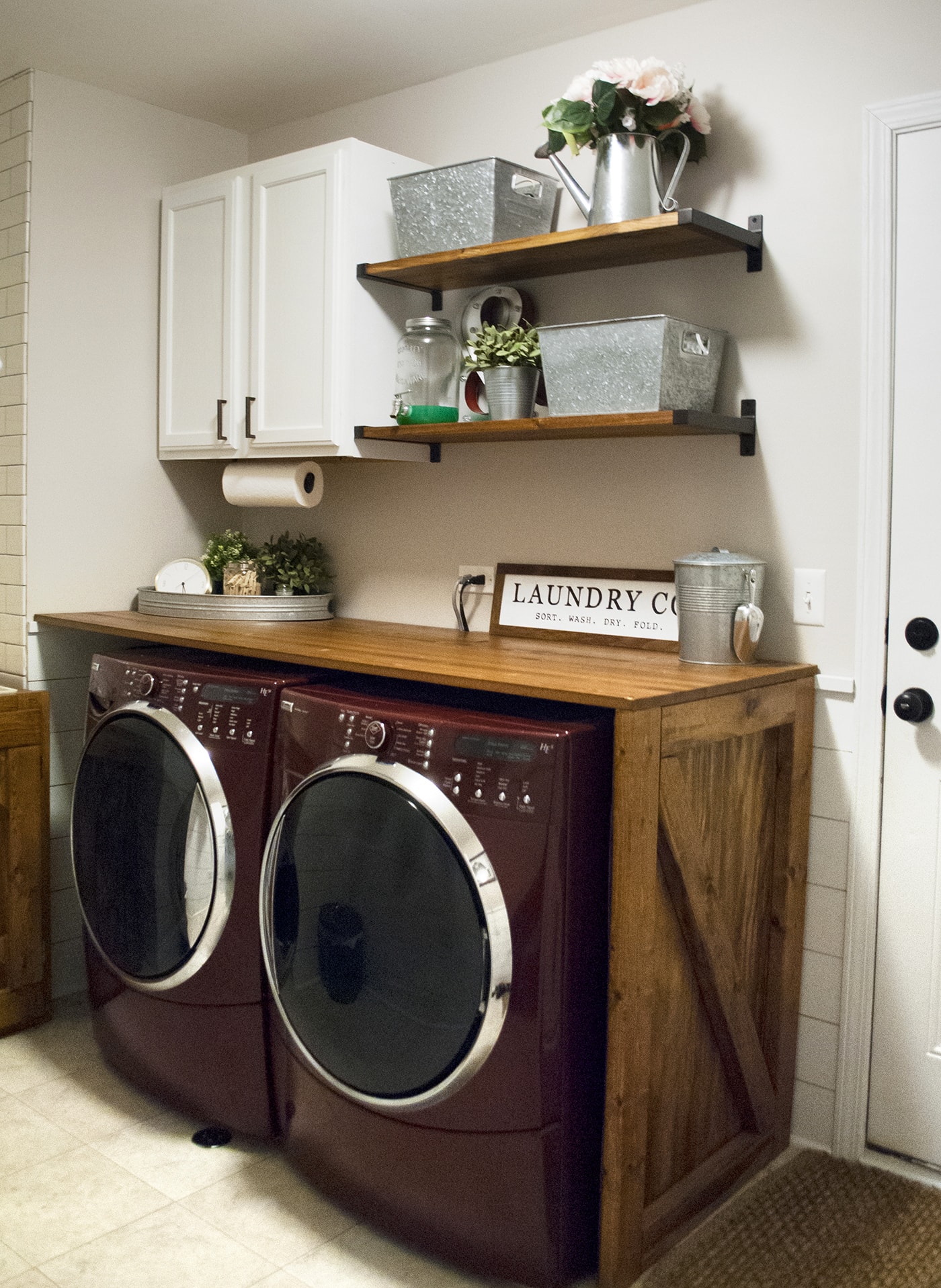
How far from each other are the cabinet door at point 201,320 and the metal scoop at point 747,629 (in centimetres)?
145

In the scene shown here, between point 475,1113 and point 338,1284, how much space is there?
39cm

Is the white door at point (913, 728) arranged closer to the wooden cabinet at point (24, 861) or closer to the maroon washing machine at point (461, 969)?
the maroon washing machine at point (461, 969)

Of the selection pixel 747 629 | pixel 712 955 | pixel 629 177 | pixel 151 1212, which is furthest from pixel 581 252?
pixel 151 1212

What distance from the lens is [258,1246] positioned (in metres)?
1.99

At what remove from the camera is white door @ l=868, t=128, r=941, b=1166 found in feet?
6.85

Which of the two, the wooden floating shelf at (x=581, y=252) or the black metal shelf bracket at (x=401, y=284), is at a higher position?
the black metal shelf bracket at (x=401, y=284)

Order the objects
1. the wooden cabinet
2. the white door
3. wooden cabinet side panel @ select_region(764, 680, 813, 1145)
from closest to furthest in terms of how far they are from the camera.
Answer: the white door
wooden cabinet side panel @ select_region(764, 680, 813, 1145)
the wooden cabinet

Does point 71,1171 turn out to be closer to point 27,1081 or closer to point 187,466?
point 27,1081

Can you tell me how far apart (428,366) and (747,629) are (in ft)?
3.43

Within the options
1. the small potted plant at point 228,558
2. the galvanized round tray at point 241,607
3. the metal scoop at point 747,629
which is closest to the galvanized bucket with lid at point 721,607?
the metal scoop at point 747,629

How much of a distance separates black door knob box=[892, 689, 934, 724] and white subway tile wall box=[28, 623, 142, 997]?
195 cm

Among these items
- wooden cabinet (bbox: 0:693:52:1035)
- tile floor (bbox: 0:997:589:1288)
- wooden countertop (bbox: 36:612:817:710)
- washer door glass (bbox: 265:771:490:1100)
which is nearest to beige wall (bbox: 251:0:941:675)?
wooden countertop (bbox: 36:612:817:710)

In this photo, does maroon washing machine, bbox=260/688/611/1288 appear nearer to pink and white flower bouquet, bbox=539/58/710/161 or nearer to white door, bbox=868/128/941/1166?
white door, bbox=868/128/941/1166

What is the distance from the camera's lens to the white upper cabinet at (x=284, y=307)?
267 cm
